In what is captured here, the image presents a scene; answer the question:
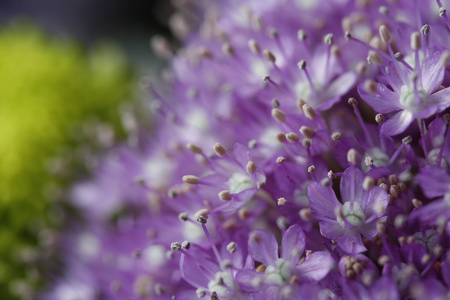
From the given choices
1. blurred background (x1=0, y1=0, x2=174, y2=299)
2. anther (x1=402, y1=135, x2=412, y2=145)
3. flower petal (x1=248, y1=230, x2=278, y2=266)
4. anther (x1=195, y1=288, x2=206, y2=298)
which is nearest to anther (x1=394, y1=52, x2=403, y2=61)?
anther (x1=402, y1=135, x2=412, y2=145)

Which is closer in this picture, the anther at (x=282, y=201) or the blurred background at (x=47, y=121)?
the anther at (x=282, y=201)

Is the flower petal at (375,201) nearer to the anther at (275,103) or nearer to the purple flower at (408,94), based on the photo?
the purple flower at (408,94)

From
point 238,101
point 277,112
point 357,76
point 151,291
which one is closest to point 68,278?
point 151,291

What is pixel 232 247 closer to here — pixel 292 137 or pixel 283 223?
pixel 283 223

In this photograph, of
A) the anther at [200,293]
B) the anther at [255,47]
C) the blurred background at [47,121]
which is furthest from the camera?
→ the blurred background at [47,121]

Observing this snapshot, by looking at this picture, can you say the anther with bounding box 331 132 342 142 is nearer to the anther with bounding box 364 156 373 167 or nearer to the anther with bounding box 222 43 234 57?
the anther with bounding box 364 156 373 167

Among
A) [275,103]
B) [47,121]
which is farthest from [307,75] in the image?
[47,121]

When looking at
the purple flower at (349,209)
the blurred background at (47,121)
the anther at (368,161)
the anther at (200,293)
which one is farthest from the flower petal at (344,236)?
the blurred background at (47,121)
